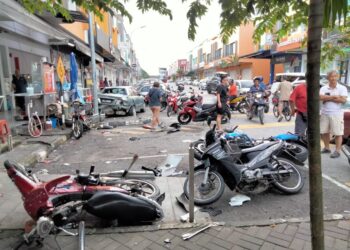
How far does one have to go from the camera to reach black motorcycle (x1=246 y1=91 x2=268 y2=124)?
37.5 ft

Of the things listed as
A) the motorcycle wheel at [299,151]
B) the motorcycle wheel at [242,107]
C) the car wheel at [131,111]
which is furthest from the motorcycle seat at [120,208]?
the car wheel at [131,111]

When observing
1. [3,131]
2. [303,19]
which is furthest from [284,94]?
[3,131]

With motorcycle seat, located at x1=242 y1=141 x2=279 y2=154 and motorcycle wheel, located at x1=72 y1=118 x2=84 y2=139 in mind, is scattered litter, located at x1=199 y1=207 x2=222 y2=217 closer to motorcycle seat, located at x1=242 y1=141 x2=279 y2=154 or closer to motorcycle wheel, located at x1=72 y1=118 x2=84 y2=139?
motorcycle seat, located at x1=242 y1=141 x2=279 y2=154

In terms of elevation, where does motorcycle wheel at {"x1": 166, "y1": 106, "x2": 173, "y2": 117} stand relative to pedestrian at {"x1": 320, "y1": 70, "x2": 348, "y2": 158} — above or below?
below

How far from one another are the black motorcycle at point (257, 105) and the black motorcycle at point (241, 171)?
6822 millimetres

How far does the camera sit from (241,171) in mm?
4305

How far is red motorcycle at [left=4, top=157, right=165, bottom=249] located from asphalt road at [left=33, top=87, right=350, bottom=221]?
1.11 meters

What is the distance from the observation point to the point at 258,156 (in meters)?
4.60

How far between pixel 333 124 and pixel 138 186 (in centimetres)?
436

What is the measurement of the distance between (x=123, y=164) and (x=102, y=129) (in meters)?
5.12

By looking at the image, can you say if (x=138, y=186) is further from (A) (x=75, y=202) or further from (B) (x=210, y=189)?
(B) (x=210, y=189)

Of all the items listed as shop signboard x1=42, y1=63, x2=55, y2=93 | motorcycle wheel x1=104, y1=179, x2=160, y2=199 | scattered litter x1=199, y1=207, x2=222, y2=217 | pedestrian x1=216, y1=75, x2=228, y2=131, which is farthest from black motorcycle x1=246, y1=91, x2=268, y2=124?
motorcycle wheel x1=104, y1=179, x2=160, y2=199

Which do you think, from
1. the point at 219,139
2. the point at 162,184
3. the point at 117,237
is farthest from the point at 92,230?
the point at 219,139

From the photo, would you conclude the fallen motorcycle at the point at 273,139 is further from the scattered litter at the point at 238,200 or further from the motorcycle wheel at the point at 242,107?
the motorcycle wheel at the point at 242,107
